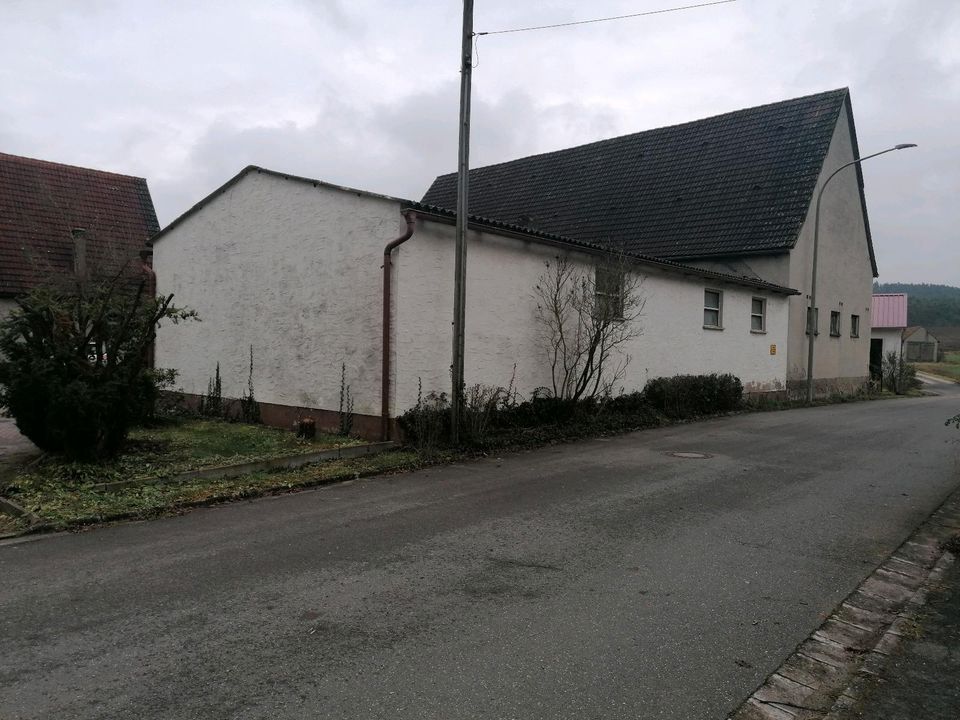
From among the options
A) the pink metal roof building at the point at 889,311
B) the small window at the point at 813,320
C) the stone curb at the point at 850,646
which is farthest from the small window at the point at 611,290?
the pink metal roof building at the point at 889,311

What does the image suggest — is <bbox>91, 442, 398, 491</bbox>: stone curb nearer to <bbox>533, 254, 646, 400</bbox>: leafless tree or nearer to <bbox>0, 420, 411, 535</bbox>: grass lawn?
<bbox>0, 420, 411, 535</bbox>: grass lawn

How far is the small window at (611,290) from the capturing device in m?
13.6

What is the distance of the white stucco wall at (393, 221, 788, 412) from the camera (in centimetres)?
1073

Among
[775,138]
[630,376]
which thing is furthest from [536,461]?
[775,138]

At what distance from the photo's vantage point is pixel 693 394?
16.6 meters

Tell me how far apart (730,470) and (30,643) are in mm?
8194

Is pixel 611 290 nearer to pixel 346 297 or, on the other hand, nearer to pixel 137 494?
pixel 346 297

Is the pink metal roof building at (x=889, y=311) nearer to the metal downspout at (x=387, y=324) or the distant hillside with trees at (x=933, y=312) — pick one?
the metal downspout at (x=387, y=324)

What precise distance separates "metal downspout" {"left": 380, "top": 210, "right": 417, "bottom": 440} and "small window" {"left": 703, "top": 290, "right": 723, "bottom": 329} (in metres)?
10.2

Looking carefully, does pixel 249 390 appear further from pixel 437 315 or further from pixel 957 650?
pixel 957 650

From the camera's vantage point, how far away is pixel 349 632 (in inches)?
159

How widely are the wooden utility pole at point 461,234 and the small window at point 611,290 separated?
12.5 feet

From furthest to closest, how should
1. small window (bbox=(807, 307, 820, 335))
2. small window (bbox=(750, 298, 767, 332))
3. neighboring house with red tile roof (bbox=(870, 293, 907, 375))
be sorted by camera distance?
neighboring house with red tile roof (bbox=(870, 293, 907, 375))
small window (bbox=(807, 307, 820, 335))
small window (bbox=(750, 298, 767, 332))

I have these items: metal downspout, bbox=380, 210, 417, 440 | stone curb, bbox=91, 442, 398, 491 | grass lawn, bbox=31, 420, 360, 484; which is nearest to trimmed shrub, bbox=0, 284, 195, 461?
grass lawn, bbox=31, 420, 360, 484
